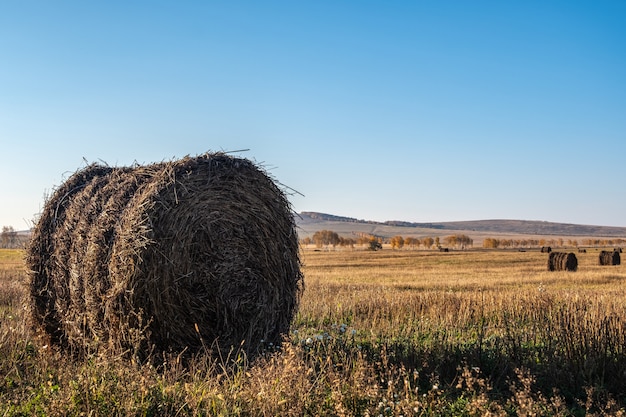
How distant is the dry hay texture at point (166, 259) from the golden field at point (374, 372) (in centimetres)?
37

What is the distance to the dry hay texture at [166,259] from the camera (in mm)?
6496

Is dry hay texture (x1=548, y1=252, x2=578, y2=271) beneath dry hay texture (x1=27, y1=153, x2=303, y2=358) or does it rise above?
beneath

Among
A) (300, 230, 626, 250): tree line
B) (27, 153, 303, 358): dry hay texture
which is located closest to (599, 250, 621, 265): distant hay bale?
(27, 153, 303, 358): dry hay texture

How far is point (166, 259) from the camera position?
6.64 m

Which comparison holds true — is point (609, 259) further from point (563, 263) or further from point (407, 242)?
point (407, 242)

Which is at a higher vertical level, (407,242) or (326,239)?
(326,239)

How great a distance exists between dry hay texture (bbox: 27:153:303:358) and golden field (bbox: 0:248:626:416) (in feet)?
1.21

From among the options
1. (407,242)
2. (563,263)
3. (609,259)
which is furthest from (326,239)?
(563,263)

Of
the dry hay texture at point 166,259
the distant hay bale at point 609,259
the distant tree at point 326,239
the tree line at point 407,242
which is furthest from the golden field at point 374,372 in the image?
the distant tree at point 326,239

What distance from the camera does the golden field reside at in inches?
184

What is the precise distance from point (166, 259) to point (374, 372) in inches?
104

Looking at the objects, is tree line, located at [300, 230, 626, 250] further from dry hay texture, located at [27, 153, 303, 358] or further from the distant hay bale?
dry hay texture, located at [27, 153, 303, 358]

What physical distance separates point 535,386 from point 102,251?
16.4 ft

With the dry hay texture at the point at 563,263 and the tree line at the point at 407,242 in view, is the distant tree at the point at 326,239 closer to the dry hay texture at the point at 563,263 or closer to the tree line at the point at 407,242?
the tree line at the point at 407,242
